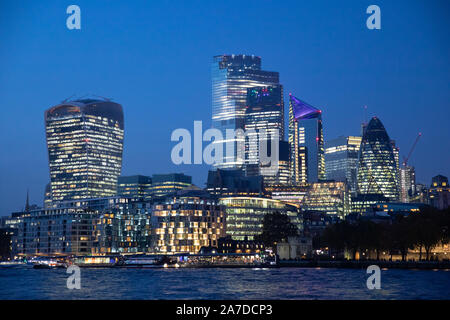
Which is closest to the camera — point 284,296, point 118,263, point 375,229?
point 284,296

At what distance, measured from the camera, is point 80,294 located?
79750mm

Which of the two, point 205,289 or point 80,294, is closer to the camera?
point 80,294
